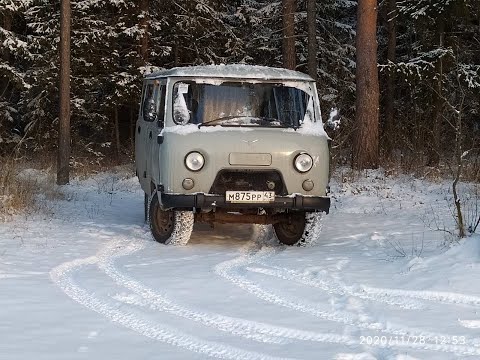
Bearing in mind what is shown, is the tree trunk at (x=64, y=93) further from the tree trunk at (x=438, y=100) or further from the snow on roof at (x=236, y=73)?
the snow on roof at (x=236, y=73)

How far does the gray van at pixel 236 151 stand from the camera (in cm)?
764

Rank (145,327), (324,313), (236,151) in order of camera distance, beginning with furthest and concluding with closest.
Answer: (236,151), (324,313), (145,327)

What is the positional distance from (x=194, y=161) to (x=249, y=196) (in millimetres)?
774

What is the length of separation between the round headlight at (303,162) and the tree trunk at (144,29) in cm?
1530

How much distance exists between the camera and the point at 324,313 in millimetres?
5133

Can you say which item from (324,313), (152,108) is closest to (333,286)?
(324,313)

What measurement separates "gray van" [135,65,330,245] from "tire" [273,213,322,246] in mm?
14

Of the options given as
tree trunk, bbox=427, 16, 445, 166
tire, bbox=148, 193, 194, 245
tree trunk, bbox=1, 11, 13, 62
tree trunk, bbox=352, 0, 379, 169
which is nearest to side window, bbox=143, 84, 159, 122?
tire, bbox=148, 193, 194, 245

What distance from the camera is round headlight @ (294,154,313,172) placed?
778 centimetres

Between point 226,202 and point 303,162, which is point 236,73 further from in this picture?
point 226,202

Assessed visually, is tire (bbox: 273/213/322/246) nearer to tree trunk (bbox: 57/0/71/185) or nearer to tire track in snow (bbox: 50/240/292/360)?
tire track in snow (bbox: 50/240/292/360)

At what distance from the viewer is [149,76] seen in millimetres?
9609

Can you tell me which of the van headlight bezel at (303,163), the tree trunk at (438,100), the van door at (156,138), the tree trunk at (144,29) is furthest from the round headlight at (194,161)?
the tree trunk at (144,29)

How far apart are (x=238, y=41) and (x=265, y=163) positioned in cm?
1710
